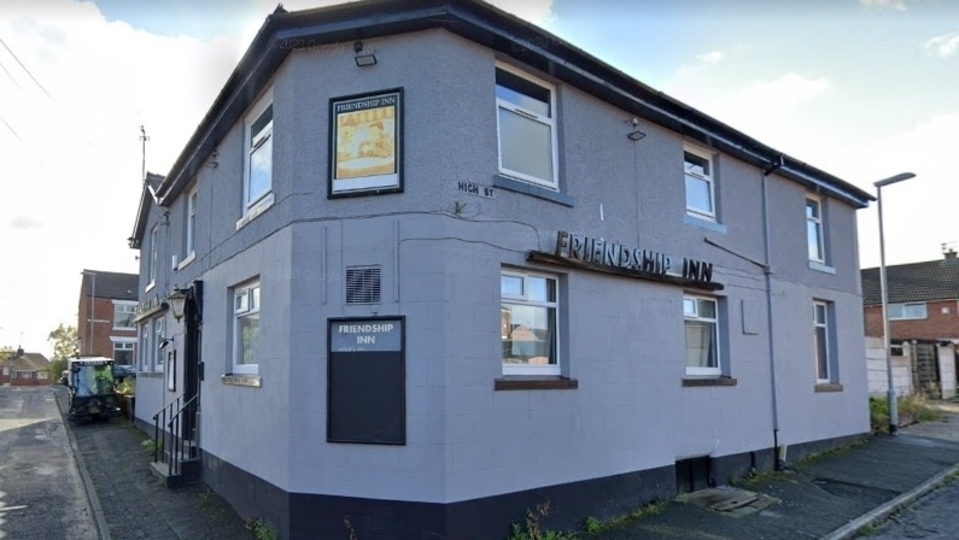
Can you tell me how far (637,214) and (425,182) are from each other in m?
3.65

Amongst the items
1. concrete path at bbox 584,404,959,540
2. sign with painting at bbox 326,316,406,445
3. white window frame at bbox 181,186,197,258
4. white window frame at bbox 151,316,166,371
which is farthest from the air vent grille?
white window frame at bbox 151,316,166,371

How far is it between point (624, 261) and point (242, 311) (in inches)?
216

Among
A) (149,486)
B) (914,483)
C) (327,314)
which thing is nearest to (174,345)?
(149,486)

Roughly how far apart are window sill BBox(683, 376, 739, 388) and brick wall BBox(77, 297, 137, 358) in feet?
154

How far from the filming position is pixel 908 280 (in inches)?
1478

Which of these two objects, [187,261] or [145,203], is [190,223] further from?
[145,203]

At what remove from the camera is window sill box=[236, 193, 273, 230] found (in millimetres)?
8039

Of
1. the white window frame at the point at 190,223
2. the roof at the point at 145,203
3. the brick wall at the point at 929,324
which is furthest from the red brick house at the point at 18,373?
the brick wall at the point at 929,324

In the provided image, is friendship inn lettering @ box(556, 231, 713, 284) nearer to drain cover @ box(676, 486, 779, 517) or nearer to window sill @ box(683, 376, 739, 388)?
window sill @ box(683, 376, 739, 388)

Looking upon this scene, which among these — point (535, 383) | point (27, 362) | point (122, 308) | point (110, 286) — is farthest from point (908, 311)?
point (27, 362)

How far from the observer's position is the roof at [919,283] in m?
35.1

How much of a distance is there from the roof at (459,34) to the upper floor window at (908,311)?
3187 cm

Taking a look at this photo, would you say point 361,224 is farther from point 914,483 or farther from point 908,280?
point 908,280

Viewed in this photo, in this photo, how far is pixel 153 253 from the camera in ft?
58.3
